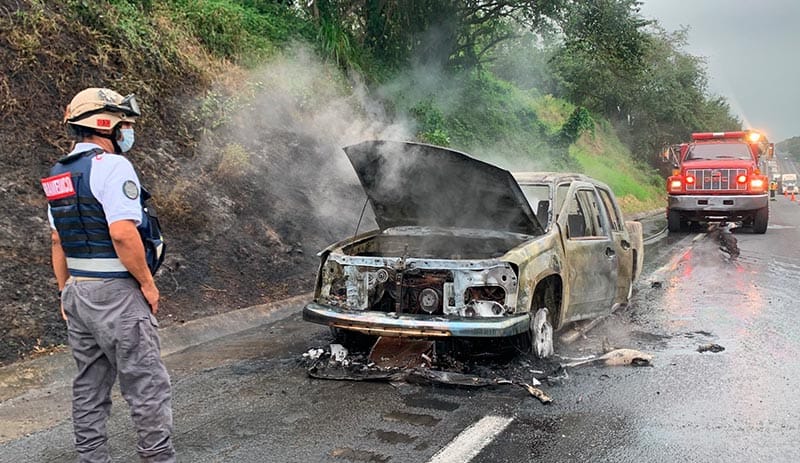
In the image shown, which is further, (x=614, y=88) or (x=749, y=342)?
(x=614, y=88)

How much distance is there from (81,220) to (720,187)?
1617 centimetres

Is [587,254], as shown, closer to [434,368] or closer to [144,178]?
[434,368]

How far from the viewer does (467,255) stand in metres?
6.01

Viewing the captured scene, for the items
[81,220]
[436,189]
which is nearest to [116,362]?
[81,220]

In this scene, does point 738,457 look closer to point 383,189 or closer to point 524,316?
point 524,316

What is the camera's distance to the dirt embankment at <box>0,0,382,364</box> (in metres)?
6.20

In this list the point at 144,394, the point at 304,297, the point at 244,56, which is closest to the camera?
the point at 144,394

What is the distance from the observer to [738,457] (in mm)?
3555

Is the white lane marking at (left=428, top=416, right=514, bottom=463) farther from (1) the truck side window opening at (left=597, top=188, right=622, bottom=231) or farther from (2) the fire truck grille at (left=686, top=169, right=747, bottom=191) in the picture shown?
(2) the fire truck grille at (left=686, top=169, right=747, bottom=191)

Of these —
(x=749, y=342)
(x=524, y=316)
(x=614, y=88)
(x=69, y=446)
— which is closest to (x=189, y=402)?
(x=69, y=446)

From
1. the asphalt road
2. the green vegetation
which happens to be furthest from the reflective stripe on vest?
the green vegetation

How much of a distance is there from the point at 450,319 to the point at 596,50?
525 inches

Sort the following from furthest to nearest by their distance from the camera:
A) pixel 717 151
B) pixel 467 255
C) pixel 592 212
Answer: pixel 717 151 < pixel 592 212 < pixel 467 255

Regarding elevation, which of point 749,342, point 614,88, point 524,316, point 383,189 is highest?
point 614,88
